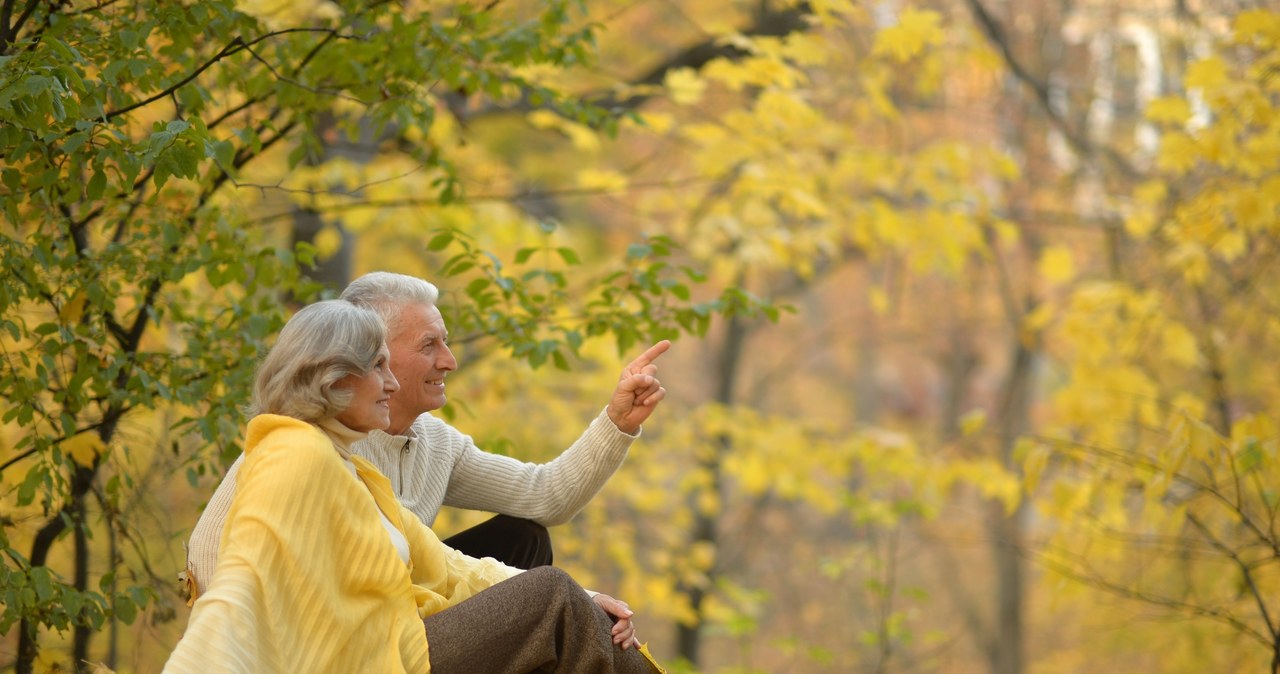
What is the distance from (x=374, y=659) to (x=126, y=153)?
103cm

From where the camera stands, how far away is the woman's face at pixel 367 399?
7.26ft

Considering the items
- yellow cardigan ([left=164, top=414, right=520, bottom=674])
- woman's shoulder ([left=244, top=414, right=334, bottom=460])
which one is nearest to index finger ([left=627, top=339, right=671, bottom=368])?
yellow cardigan ([left=164, top=414, right=520, bottom=674])

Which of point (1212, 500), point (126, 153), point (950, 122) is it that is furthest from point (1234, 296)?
point (126, 153)

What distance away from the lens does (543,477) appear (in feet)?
9.68

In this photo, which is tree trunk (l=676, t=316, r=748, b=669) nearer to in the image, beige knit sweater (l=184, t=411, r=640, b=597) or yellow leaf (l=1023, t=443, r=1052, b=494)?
yellow leaf (l=1023, t=443, r=1052, b=494)

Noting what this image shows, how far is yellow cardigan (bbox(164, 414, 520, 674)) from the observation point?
197 centimetres

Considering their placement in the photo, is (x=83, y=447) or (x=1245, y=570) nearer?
(x=83, y=447)

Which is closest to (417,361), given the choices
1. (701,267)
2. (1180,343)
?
(1180,343)

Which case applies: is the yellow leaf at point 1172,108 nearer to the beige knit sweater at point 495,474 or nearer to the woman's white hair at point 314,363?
the beige knit sweater at point 495,474

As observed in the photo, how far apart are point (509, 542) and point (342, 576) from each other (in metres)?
0.76

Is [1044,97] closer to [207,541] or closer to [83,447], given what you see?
[83,447]

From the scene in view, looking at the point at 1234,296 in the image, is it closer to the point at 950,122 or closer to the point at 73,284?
the point at 950,122

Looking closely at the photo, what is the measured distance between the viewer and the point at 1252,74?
4.85 m

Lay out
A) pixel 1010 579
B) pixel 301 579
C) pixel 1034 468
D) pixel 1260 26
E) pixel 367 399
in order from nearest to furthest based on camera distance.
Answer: pixel 301 579 < pixel 367 399 < pixel 1034 468 < pixel 1260 26 < pixel 1010 579
